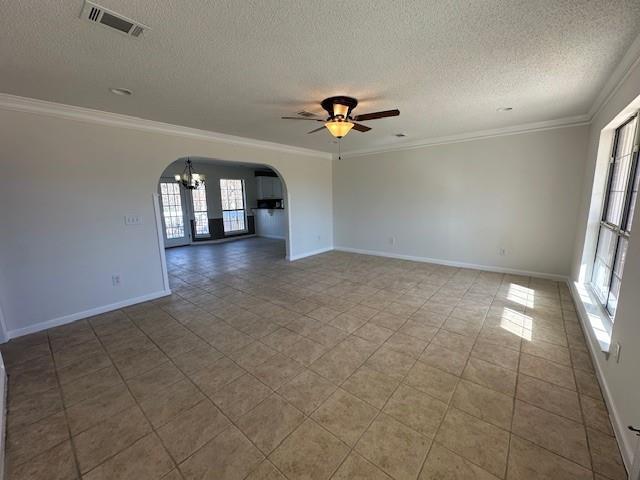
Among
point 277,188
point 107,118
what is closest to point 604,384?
point 107,118

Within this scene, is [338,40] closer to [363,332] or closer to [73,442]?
[363,332]

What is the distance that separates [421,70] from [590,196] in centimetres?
282

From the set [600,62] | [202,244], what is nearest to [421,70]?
[600,62]

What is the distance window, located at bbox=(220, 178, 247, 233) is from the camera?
9.00 m

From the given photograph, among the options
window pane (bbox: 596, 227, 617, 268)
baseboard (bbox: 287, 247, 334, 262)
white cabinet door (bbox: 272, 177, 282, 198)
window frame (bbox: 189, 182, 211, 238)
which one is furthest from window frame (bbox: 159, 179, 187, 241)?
window pane (bbox: 596, 227, 617, 268)

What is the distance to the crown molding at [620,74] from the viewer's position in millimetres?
1941

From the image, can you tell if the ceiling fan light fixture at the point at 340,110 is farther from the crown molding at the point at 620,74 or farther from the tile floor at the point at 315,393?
the tile floor at the point at 315,393

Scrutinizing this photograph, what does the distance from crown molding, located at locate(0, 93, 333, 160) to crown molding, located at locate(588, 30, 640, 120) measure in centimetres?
464

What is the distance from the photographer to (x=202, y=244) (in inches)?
332

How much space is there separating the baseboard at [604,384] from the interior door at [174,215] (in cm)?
901

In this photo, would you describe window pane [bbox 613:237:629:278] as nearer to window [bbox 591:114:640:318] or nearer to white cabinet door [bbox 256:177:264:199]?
window [bbox 591:114:640:318]

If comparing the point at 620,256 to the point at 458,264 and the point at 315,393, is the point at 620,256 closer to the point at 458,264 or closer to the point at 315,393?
the point at 458,264

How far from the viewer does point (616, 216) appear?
2.72 m

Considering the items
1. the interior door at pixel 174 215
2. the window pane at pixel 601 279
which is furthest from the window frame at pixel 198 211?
the window pane at pixel 601 279
